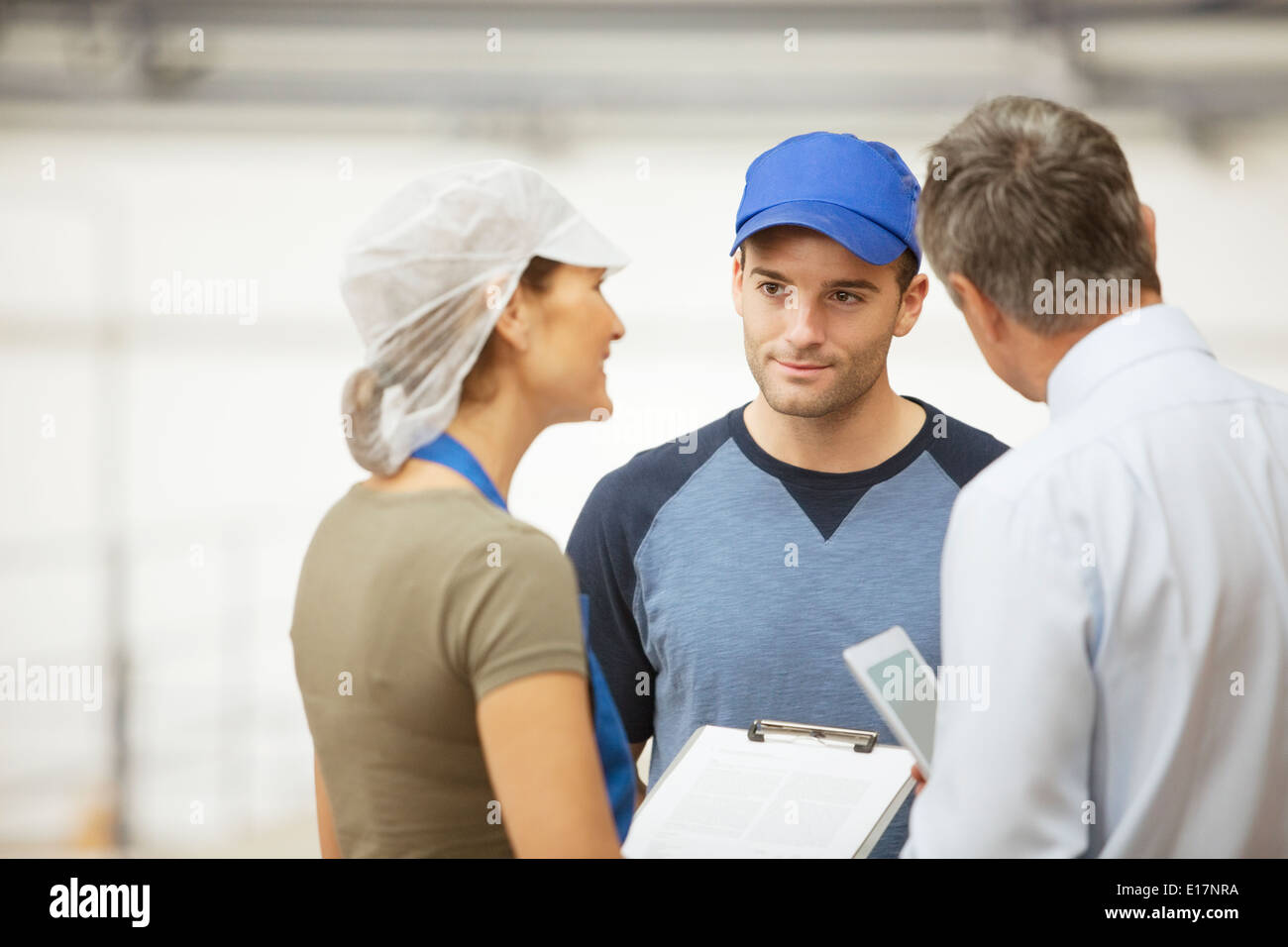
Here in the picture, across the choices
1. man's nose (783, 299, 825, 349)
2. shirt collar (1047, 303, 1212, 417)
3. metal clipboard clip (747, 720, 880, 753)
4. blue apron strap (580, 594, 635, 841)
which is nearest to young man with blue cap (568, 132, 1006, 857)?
man's nose (783, 299, 825, 349)

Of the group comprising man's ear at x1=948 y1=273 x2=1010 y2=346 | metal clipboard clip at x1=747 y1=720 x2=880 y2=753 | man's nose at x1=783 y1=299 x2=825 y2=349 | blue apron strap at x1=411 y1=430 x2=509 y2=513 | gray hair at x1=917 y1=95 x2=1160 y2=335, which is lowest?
metal clipboard clip at x1=747 y1=720 x2=880 y2=753

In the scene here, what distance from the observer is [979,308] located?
93 cm

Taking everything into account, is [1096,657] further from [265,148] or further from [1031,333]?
[265,148]

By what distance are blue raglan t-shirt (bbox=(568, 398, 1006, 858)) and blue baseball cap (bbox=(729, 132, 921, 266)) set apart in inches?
11.0

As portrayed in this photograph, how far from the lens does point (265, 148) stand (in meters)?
4.59

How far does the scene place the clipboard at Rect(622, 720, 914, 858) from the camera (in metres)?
1.05

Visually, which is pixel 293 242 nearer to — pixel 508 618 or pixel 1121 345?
pixel 508 618

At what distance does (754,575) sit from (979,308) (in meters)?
0.57

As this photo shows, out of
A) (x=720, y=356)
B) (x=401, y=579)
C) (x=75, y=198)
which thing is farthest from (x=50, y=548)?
(x=401, y=579)

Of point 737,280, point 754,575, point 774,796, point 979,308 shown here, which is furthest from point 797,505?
point 979,308

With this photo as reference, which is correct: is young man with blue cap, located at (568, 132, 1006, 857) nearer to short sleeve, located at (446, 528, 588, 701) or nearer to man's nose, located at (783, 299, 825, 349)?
man's nose, located at (783, 299, 825, 349)

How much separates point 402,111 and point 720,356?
160 centimetres

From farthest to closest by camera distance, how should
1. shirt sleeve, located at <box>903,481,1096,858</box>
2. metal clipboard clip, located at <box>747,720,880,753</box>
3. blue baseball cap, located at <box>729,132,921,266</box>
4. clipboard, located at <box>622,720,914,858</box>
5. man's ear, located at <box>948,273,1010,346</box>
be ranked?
blue baseball cap, located at <box>729,132,921,266</box>
metal clipboard clip, located at <box>747,720,880,753</box>
clipboard, located at <box>622,720,914,858</box>
man's ear, located at <box>948,273,1010,346</box>
shirt sleeve, located at <box>903,481,1096,858</box>

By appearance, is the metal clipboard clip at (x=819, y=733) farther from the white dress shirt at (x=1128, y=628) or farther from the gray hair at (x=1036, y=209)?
the gray hair at (x=1036, y=209)
